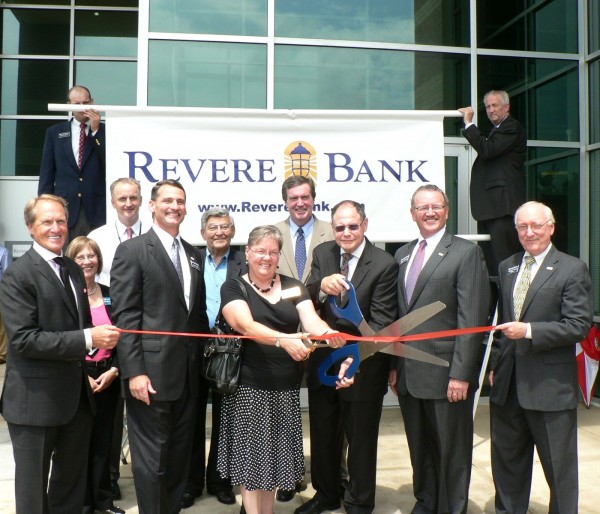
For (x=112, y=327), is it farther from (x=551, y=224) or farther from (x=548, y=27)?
(x=548, y=27)

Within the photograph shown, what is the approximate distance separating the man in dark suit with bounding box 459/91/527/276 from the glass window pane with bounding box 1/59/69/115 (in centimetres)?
632

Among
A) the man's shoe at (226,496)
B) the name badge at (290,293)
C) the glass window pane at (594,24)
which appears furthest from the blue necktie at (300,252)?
the glass window pane at (594,24)

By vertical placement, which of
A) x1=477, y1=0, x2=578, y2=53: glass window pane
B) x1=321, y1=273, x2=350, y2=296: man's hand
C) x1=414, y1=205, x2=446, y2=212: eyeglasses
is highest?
x1=477, y1=0, x2=578, y2=53: glass window pane

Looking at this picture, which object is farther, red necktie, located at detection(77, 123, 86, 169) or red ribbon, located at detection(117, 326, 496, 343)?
red necktie, located at detection(77, 123, 86, 169)

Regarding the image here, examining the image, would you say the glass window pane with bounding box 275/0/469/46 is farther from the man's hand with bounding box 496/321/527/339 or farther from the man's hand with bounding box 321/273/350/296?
the man's hand with bounding box 496/321/527/339

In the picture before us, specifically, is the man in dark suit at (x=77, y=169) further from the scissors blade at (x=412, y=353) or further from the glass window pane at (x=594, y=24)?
the glass window pane at (x=594, y=24)

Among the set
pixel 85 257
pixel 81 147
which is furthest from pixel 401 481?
pixel 81 147

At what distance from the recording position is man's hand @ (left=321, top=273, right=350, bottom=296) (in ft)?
11.2

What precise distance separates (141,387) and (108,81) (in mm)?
7124

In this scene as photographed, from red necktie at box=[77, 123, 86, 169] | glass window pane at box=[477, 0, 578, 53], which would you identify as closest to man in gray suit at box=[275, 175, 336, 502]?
red necktie at box=[77, 123, 86, 169]

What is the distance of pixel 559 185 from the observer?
22.6ft

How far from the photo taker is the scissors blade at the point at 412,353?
3375mm

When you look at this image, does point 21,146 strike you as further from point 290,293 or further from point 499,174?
point 290,293

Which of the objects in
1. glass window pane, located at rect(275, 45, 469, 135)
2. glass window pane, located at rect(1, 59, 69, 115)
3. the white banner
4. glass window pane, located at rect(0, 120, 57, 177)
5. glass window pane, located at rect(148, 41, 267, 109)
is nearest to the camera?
the white banner
